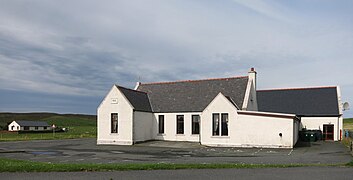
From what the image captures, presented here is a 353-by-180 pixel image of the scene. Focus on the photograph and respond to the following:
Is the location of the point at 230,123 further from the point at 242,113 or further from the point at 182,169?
the point at 182,169

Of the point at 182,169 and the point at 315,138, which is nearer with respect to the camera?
the point at 182,169

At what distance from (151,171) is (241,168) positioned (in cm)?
374

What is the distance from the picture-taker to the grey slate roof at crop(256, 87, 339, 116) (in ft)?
125

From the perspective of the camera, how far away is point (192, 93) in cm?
3509

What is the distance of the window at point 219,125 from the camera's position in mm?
29844

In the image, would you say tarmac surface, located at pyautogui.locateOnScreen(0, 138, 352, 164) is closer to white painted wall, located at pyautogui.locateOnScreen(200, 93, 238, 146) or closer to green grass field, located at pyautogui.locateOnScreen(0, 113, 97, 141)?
white painted wall, located at pyautogui.locateOnScreen(200, 93, 238, 146)

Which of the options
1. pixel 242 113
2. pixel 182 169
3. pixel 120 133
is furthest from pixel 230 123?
pixel 182 169

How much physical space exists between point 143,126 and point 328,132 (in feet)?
68.7

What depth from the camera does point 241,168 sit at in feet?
44.3

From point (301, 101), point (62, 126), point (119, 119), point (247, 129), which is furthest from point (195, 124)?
point (62, 126)

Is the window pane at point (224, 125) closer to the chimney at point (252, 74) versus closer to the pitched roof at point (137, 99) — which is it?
the chimney at point (252, 74)

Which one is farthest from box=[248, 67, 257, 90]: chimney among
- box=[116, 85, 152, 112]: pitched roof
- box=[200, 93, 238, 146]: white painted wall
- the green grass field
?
the green grass field

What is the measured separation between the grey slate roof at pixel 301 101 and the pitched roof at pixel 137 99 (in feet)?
48.9

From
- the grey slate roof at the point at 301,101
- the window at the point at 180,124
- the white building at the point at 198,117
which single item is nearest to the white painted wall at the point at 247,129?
the white building at the point at 198,117
